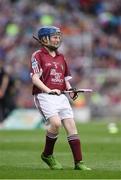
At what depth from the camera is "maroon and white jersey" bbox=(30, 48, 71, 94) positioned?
12.1m

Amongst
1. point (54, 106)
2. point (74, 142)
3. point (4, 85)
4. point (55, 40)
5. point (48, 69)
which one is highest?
point (55, 40)

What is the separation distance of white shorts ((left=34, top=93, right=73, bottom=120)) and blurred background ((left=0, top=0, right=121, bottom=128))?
17787mm

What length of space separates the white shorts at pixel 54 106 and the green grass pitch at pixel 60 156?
0.84 meters

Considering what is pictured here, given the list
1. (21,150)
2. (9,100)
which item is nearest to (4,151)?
(21,150)

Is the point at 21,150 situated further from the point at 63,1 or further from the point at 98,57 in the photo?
the point at 63,1

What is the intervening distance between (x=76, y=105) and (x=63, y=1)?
6.66 m

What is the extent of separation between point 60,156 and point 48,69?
3.54 m

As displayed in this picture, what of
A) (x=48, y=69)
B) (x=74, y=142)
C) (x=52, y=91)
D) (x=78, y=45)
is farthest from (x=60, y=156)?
(x=78, y=45)

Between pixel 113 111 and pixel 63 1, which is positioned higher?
pixel 63 1

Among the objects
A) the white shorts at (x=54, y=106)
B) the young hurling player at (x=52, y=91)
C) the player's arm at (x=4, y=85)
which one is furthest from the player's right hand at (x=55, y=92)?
the player's arm at (x=4, y=85)

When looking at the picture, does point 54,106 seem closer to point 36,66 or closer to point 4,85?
point 36,66

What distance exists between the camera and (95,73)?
3284cm

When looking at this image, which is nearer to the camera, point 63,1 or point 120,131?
point 120,131

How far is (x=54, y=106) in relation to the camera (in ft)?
39.3
